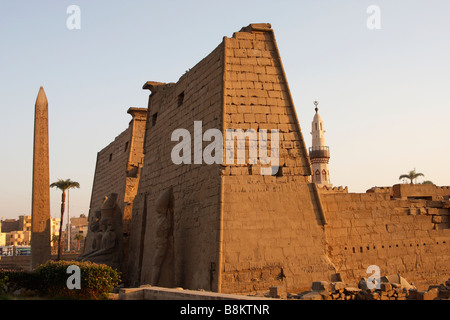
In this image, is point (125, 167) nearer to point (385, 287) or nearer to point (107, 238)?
point (107, 238)

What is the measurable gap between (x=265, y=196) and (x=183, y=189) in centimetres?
288

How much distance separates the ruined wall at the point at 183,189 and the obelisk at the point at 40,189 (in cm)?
316

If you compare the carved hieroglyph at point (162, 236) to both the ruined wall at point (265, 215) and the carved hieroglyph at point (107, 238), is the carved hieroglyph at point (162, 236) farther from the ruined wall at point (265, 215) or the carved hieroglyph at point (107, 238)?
the carved hieroglyph at point (107, 238)

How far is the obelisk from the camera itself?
1659 cm

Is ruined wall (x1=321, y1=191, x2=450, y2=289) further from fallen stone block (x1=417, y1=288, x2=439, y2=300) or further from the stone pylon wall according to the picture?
the stone pylon wall

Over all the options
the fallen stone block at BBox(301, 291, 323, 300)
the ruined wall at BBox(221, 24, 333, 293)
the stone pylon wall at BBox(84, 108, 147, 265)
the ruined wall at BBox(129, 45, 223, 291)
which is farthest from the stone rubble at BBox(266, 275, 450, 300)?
the stone pylon wall at BBox(84, 108, 147, 265)

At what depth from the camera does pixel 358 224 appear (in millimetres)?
11766

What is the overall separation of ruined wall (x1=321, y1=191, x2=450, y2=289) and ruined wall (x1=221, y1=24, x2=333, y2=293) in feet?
2.53

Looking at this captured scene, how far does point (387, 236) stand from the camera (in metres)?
12.0

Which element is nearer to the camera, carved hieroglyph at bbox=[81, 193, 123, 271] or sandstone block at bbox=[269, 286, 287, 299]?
sandstone block at bbox=[269, 286, 287, 299]

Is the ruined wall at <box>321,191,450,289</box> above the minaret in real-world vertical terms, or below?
below

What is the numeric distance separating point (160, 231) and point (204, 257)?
2.13 metres

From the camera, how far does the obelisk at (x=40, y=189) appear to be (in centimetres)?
1659

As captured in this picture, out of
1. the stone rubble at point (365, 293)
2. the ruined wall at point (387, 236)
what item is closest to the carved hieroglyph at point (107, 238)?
the ruined wall at point (387, 236)
